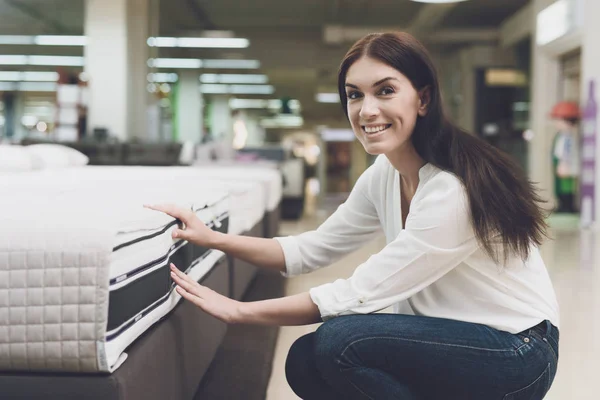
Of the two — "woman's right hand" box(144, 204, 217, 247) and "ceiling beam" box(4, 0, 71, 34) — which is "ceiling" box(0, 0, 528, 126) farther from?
"woman's right hand" box(144, 204, 217, 247)

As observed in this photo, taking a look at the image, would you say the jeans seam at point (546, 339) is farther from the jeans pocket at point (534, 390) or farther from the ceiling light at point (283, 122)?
the ceiling light at point (283, 122)

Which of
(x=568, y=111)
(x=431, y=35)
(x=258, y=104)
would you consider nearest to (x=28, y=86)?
(x=258, y=104)

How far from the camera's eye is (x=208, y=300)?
132 centimetres

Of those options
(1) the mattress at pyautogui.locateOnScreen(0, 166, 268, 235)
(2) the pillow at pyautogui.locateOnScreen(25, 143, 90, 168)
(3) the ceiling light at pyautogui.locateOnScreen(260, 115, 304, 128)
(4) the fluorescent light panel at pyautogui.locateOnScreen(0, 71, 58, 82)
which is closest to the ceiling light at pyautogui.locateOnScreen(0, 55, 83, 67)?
(4) the fluorescent light panel at pyautogui.locateOnScreen(0, 71, 58, 82)

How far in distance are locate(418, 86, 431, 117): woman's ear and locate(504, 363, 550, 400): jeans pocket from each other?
1.89 feet

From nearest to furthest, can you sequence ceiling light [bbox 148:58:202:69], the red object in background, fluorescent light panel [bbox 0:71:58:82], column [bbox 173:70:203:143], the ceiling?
the red object in background → the ceiling → ceiling light [bbox 148:58:202:69] → column [bbox 173:70:203:143] → fluorescent light panel [bbox 0:71:58:82]

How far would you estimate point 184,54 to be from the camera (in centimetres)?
1547

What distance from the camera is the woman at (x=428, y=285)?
1261 mm

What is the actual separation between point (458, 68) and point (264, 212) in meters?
12.8

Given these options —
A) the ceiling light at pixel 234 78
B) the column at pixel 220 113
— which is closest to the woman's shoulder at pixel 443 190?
the ceiling light at pixel 234 78

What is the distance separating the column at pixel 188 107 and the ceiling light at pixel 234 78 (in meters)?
1.39

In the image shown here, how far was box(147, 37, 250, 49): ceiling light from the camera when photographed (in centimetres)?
1393

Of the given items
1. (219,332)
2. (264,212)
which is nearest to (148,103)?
(264,212)

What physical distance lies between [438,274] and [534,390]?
0.32 meters
